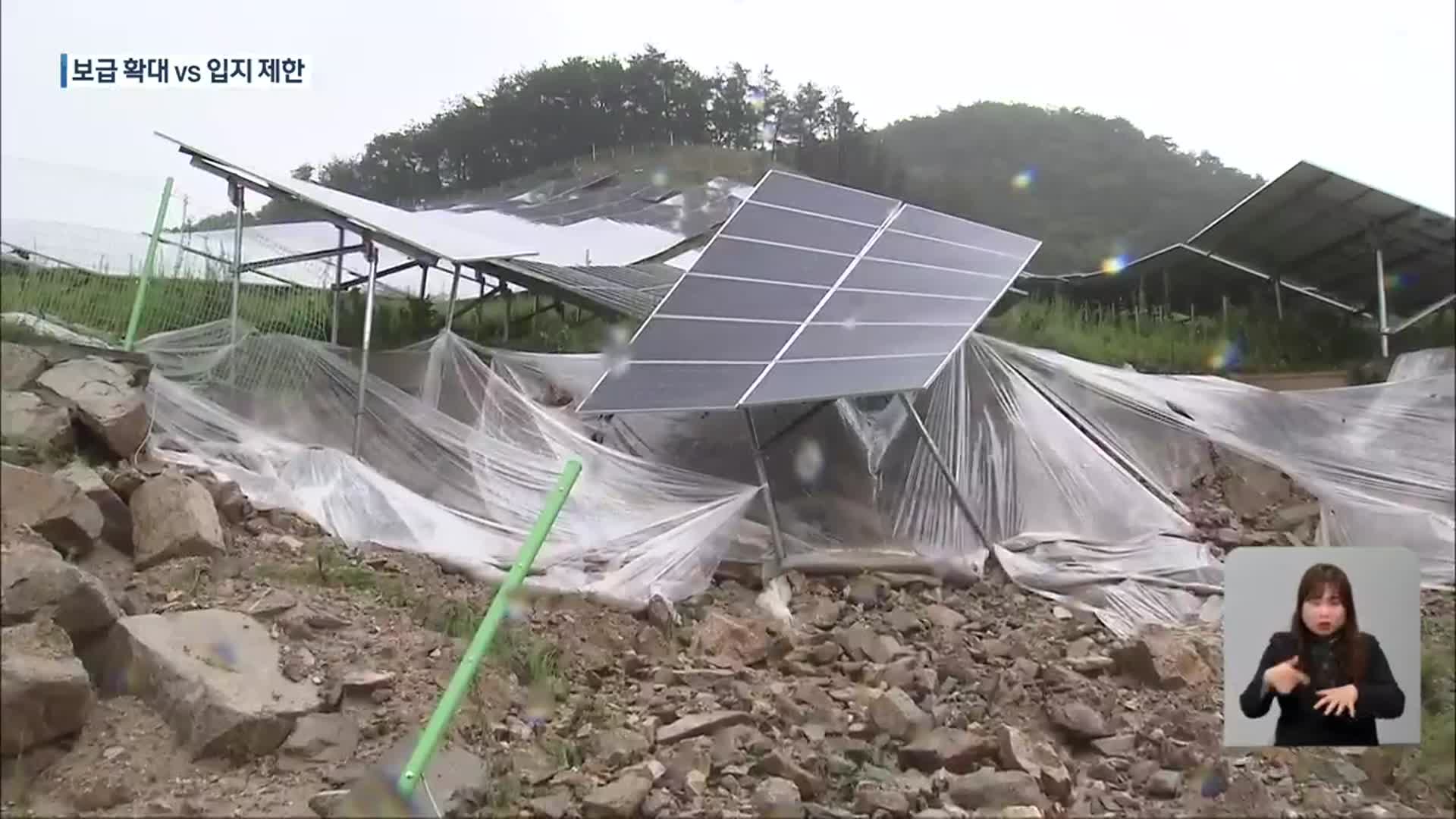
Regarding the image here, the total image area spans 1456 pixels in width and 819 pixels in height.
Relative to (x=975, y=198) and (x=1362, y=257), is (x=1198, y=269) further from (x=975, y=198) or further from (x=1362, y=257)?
(x=975, y=198)

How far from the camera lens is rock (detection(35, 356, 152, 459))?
1.89 meters

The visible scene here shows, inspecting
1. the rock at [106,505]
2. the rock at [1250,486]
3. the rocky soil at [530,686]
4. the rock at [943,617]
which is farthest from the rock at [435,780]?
the rock at [1250,486]

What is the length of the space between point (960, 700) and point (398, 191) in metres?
1.56

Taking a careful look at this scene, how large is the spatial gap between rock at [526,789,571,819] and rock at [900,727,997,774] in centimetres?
57

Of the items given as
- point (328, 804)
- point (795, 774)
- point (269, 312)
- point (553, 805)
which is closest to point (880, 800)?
point (795, 774)

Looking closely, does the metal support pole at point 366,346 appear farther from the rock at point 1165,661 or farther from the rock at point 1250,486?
the rock at point 1250,486

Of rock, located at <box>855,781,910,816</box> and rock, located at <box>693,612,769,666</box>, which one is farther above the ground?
rock, located at <box>693,612,769,666</box>

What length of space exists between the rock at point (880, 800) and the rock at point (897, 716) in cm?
11

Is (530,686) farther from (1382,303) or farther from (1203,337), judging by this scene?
(1382,303)

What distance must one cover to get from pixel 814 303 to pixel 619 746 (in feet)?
3.34

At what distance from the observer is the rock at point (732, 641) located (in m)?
1.90

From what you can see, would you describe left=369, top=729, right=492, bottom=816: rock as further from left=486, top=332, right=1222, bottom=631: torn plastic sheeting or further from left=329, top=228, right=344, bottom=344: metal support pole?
left=329, top=228, right=344, bottom=344: metal support pole

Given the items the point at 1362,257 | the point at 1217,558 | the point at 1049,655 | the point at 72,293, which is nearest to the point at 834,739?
the point at 1049,655

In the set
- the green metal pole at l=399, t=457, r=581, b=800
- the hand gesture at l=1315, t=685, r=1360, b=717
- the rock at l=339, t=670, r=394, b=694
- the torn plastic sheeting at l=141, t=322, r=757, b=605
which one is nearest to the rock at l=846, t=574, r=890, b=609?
the torn plastic sheeting at l=141, t=322, r=757, b=605
